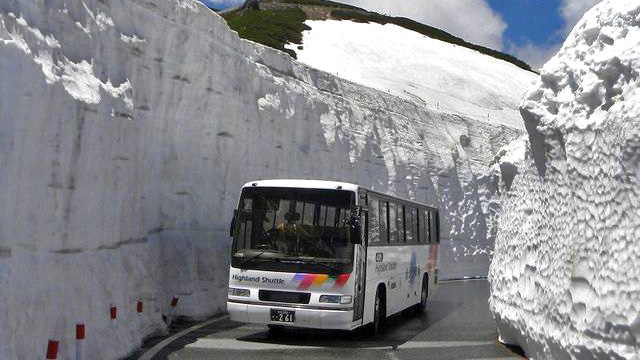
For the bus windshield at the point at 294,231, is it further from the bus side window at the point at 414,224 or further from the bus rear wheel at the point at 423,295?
the bus rear wheel at the point at 423,295

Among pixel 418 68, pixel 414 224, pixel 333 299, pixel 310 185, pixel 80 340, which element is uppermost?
pixel 418 68

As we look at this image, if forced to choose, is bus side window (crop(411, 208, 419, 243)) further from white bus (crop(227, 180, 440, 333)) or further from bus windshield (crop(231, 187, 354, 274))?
bus windshield (crop(231, 187, 354, 274))

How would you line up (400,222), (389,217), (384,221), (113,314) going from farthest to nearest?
1. (400,222)
2. (389,217)
3. (384,221)
4. (113,314)

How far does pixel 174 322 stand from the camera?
15773mm

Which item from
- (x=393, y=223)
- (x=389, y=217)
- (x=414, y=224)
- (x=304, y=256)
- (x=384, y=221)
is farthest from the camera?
(x=414, y=224)

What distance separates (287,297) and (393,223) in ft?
12.3

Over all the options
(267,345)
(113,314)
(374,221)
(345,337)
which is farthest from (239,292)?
(374,221)

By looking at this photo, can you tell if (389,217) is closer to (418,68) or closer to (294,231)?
(294,231)

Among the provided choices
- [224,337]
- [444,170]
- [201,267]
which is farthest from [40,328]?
[444,170]

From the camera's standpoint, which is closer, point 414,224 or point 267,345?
point 267,345

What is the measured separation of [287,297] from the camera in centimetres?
1318

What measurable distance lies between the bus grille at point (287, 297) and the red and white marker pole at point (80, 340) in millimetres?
4020

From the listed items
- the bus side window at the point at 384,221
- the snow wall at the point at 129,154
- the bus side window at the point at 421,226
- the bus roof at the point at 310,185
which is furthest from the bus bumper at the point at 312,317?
the bus side window at the point at 421,226

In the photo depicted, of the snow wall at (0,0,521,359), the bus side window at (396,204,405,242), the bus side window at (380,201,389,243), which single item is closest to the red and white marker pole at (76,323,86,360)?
the snow wall at (0,0,521,359)
